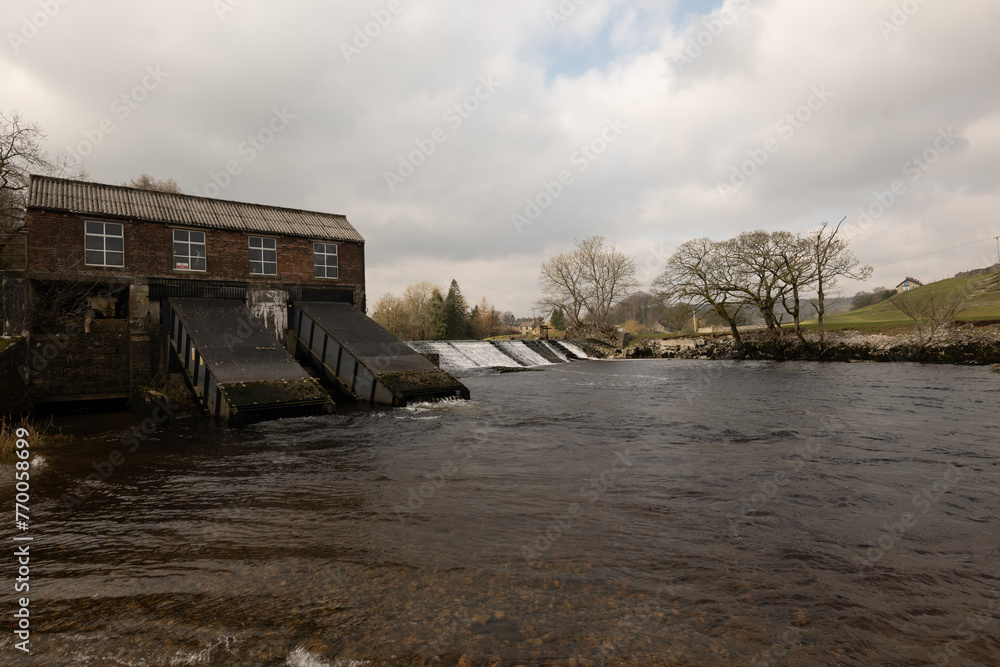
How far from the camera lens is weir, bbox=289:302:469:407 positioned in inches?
580

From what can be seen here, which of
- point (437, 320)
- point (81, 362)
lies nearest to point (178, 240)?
point (81, 362)

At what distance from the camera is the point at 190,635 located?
10.6ft

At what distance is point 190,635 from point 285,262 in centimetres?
2007

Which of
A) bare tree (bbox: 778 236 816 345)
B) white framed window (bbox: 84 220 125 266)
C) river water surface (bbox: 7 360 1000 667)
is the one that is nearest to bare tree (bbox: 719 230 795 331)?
bare tree (bbox: 778 236 816 345)

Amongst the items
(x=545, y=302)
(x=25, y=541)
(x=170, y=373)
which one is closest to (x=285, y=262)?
(x=170, y=373)

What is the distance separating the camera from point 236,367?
13445mm

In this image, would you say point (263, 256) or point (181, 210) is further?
point (263, 256)

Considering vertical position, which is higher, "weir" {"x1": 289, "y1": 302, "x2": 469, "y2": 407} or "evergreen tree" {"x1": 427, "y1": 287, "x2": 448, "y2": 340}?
"evergreen tree" {"x1": 427, "y1": 287, "x2": 448, "y2": 340}

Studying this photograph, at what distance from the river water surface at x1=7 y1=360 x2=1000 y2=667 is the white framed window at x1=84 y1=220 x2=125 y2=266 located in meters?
10.8

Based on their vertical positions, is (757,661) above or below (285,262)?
below

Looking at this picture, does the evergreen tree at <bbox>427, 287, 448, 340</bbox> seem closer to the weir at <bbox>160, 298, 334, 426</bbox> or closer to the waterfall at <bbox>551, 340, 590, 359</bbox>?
the waterfall at <bbox>551, 340, 590, 359</bbox>

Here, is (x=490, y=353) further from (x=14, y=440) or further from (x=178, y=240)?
(x=14, y=440)

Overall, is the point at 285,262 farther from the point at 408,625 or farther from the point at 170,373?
the point at 408,625

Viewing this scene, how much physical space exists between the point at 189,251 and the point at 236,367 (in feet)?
28.3
